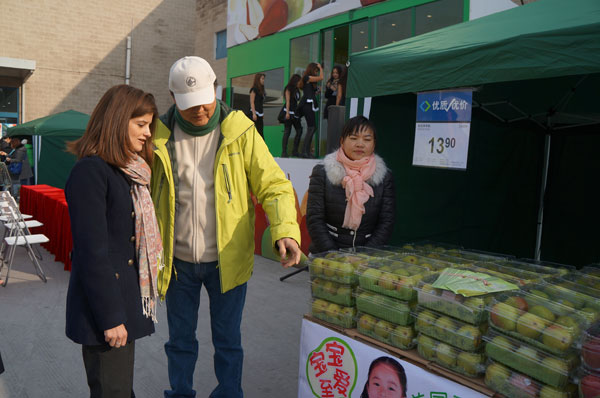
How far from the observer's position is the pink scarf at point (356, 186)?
309 centimetres

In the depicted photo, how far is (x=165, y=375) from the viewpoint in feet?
10.9

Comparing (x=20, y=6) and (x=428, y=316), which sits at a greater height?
(x=20, y=6)

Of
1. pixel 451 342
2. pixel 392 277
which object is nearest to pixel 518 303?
pixel 451 342

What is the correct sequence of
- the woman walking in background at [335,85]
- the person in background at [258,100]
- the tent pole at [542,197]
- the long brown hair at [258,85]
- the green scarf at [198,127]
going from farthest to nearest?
the long brown hair at [258,85] → the person in background at [258,100] → the woman walking in background at [335,85] → the tent pole at [542,197] → the green scarf at [198,127]

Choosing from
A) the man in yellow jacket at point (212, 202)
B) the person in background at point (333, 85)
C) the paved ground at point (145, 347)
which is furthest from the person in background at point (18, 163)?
the man in yellow jacket at point (212, 202)

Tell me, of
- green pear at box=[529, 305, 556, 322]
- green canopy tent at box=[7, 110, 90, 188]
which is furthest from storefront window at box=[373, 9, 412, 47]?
green canopy tent at box=[7, 110, 90, 188]

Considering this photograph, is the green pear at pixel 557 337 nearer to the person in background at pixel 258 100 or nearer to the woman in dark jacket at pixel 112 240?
the woman in dark jacket at pixel 112 240

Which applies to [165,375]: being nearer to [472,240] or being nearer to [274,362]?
[274,362]

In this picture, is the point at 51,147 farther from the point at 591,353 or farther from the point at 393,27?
the point at 591,353

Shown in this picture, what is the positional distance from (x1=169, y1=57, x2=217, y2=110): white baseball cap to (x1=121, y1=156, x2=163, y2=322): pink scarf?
0.35 metres

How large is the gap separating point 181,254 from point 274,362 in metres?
1.61

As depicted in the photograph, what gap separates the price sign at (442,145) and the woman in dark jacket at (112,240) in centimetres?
169

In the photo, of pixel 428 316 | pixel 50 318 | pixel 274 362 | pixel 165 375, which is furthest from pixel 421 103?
pixel 50 318

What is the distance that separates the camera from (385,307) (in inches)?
87.6
